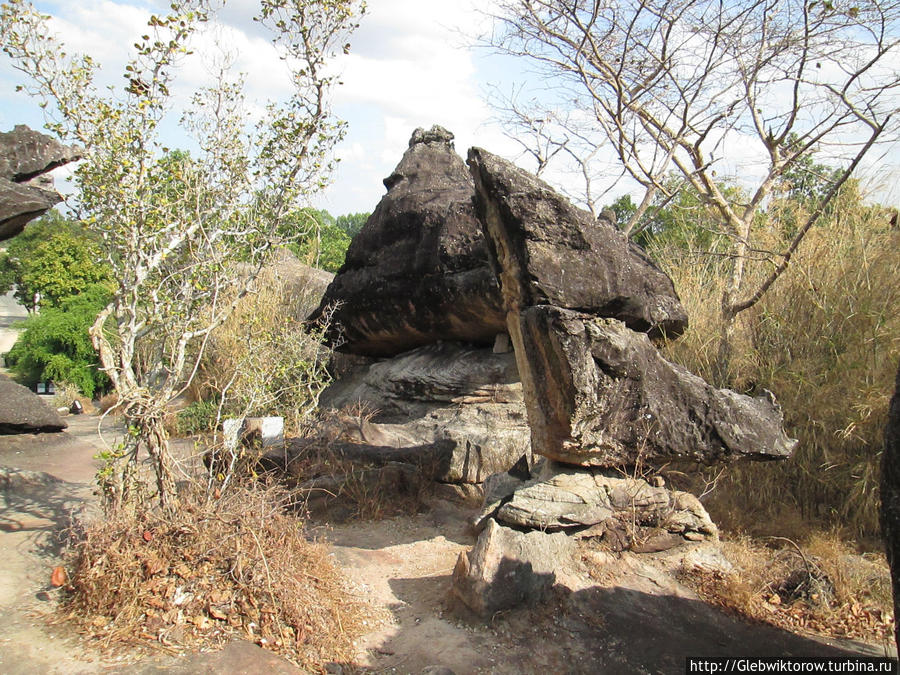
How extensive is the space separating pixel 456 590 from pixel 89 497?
3382mm

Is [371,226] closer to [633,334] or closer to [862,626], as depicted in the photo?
[633,334]

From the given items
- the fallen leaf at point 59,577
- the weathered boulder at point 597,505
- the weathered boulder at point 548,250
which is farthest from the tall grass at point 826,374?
the fallen leaf at point 59,577

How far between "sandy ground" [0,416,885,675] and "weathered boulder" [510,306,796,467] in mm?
817

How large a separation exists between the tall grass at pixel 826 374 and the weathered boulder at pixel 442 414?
6.58 ft

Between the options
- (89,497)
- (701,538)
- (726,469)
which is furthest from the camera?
(726,469)

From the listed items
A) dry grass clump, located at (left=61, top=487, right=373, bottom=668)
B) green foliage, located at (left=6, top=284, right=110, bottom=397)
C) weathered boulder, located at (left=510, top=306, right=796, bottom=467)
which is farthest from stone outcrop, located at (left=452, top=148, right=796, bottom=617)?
green foliage, located at (left=6, top=284, right=110, bottom=397)

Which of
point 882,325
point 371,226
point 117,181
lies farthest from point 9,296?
point 882,325

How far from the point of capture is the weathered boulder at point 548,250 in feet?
14.5

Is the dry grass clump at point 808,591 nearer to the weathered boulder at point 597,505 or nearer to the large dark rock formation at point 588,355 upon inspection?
the weathered boulder at point 597,505

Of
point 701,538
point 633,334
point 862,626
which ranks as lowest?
point 862,626

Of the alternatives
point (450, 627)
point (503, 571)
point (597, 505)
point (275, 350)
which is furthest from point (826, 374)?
point (275, 350)

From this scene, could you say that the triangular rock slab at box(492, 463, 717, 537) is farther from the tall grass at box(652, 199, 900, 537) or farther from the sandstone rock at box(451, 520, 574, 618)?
the tall grass at box(652, 199, 900, 537)

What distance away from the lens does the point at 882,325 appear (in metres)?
5.66

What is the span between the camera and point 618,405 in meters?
4.54
